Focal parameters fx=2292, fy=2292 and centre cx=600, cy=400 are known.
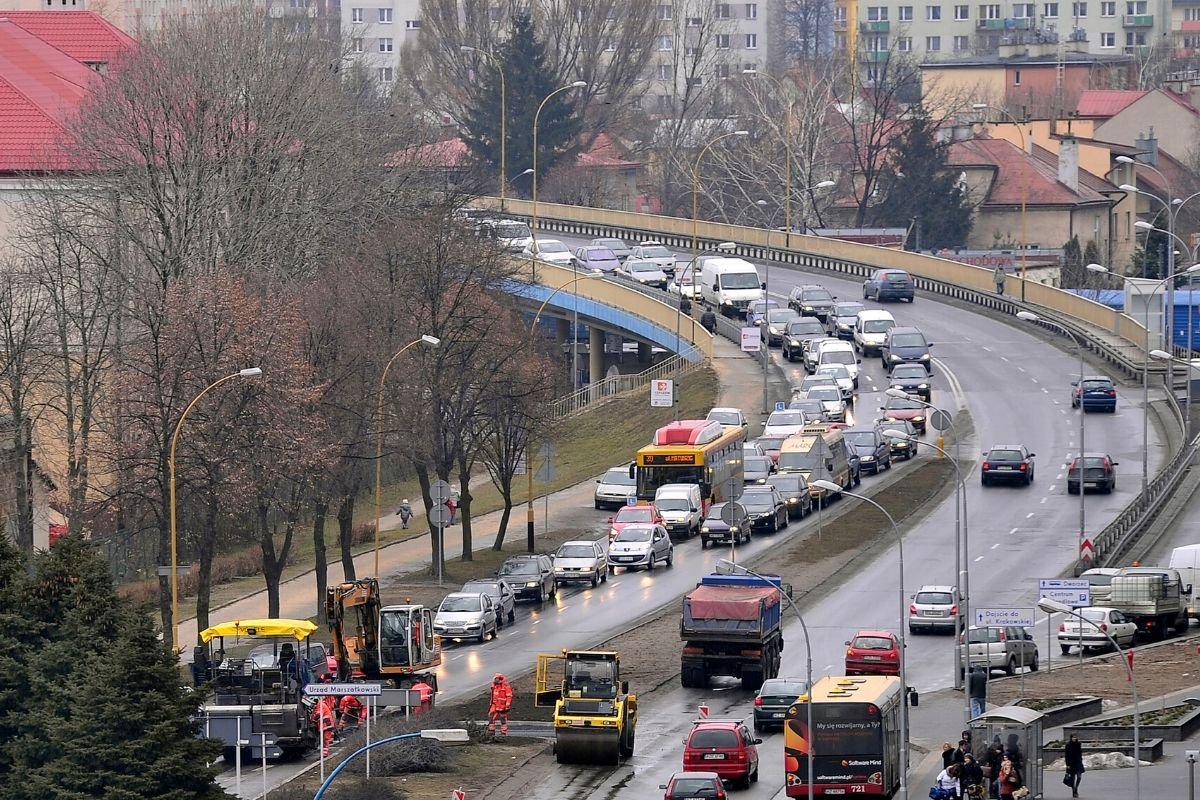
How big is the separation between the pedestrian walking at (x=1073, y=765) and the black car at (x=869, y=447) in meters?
32.9

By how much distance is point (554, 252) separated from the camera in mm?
110375

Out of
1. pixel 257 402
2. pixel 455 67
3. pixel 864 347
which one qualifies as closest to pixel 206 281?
pixel 257 402

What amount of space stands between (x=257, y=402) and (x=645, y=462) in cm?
1551

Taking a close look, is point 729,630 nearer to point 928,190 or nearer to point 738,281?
point 738,281

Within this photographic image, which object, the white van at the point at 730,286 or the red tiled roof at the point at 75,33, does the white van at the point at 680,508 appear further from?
the red tiled roof at the point at 75,33

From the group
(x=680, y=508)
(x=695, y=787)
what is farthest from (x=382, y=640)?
(x=680, y=508)

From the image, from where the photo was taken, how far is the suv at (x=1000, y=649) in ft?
168

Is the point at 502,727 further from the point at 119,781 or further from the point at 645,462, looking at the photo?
the point at 645,462

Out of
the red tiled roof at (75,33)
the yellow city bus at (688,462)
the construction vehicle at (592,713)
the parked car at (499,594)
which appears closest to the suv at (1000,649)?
the parked car at (499,594)

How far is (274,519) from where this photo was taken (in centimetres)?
7194

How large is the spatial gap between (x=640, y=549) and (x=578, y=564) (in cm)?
229

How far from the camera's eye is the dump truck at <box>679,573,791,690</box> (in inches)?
1891

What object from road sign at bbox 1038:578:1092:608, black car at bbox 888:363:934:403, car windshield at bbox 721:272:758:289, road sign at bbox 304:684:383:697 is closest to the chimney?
car windshield at bbox 721:272:758:289

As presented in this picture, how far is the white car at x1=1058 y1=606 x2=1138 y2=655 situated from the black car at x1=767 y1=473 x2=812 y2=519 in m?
14.4
